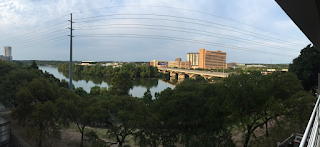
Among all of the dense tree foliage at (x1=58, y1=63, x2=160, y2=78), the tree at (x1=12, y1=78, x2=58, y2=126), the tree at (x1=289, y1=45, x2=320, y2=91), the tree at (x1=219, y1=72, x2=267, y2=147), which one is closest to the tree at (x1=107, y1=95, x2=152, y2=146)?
the tree at (x1=219, y1=72, x2=267, y2=147)

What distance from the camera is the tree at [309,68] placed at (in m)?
20.4

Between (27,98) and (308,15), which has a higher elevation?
(308,15)

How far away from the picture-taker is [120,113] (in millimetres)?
8828

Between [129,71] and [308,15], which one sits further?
[129,71]

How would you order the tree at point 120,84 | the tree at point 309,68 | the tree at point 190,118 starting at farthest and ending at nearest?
1. the tree at point 120,84
2. the tree at point 309,68
3. the tree at point 190,118

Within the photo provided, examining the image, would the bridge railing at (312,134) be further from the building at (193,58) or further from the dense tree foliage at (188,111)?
the building at (193,58)

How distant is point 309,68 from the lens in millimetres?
20719

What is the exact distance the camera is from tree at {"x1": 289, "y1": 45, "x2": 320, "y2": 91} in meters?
20.4

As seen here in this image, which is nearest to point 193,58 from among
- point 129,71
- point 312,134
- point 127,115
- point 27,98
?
point 129,71

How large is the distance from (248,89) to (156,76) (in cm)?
5883

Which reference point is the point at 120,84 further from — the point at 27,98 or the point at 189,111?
the point at 189,111

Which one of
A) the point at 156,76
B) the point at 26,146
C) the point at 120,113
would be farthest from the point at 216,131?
the point at 156,76

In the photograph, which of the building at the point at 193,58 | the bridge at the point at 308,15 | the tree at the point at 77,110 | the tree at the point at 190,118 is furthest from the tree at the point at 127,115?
the building at the point at 193,58

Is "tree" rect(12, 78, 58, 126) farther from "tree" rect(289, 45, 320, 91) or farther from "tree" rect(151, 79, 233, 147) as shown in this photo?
"tree" rect(289, 45, 320, 91)
